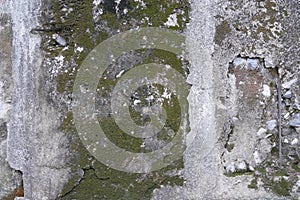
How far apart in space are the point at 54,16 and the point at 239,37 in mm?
941

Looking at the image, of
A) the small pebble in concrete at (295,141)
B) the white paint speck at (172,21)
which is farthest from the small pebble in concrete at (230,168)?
the white paint speck at (172,21)

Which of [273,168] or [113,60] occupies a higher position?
[113,60]

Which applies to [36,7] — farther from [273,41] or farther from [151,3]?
[273,41]

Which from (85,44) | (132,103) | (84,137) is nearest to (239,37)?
(132,103)

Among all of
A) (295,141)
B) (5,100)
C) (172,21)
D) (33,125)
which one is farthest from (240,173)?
(5,100)

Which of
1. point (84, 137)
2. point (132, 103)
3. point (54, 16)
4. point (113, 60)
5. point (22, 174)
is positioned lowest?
point (22, 174)

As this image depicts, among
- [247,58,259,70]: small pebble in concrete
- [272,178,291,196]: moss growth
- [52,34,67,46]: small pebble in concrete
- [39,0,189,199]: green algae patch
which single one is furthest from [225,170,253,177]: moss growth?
[52,34,67,46]: small pebble in concrete

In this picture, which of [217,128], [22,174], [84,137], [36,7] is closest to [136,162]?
[84,137]

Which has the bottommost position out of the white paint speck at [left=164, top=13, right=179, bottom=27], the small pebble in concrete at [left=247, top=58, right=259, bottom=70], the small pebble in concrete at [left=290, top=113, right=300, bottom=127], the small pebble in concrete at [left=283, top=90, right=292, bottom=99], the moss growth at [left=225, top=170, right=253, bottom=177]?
the moss growth at [left=225, top=170, right=253, bottom=177]

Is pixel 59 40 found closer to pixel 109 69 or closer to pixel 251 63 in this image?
pixel 109 69

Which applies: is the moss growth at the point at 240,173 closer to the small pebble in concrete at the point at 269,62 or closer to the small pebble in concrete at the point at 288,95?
the small pebble in concrete at the point at 288,95

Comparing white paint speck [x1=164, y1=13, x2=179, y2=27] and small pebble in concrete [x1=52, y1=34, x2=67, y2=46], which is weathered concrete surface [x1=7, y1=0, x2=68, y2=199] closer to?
small pebble in concrete [x1=52, y1=34, x2=67, y2=46]

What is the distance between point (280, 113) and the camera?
2230mm

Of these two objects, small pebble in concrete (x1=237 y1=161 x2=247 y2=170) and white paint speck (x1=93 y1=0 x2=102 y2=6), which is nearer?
white paint speck (x1=93 y1=0 x2=102 y2=6)
